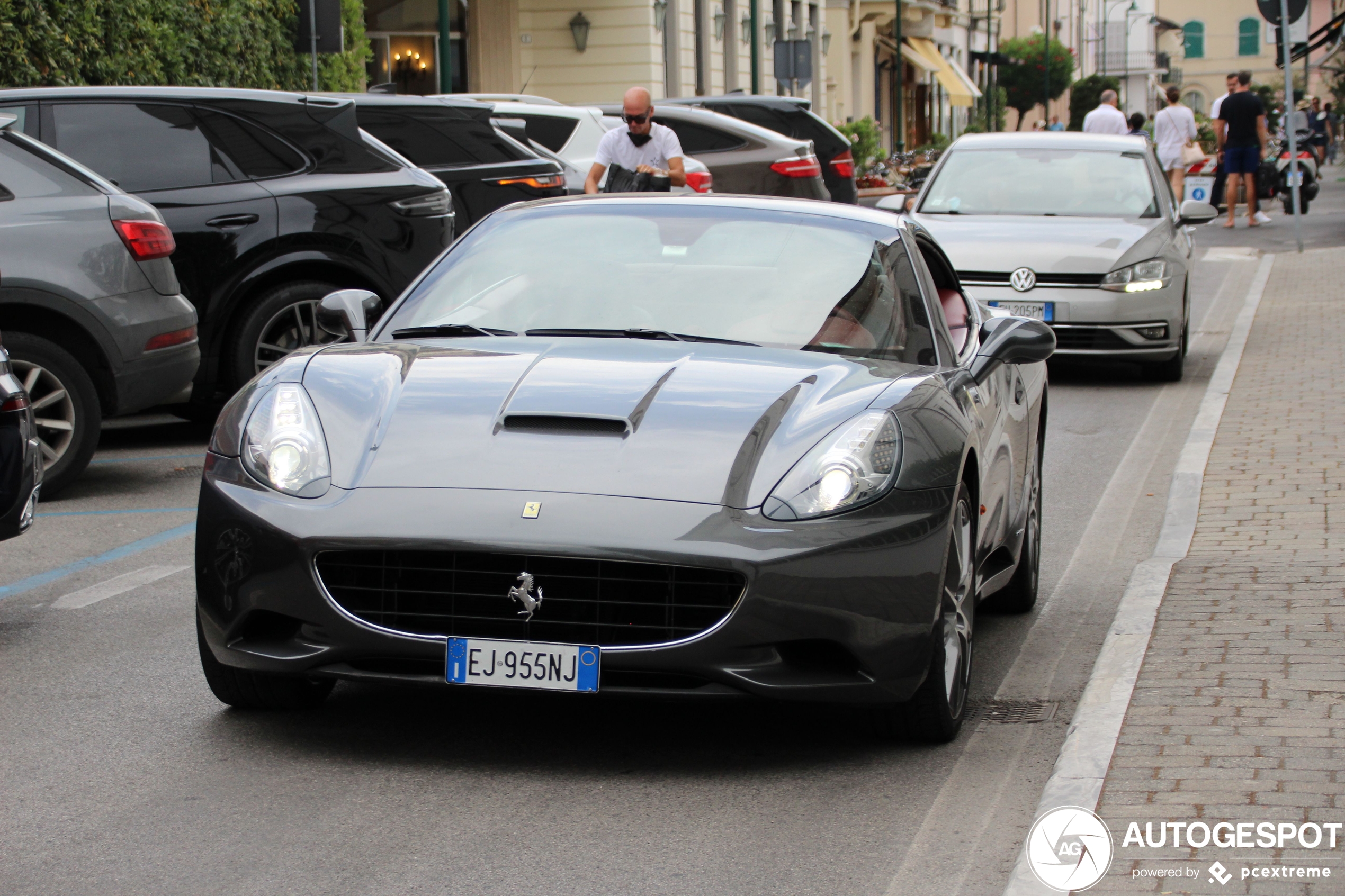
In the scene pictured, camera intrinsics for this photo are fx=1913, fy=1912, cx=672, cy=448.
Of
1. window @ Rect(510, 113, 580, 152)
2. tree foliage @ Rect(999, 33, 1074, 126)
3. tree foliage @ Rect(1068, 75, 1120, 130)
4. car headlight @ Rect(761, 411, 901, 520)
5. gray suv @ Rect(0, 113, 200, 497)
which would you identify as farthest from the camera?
tree foliage @ Rect(1068, 75, 1120, 130)

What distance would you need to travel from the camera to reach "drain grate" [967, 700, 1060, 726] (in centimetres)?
518

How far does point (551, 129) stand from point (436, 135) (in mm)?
5788

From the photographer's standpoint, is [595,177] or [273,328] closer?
[273,328]

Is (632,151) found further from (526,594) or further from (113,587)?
(526,594)

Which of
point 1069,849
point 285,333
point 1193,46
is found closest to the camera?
point 1069,849

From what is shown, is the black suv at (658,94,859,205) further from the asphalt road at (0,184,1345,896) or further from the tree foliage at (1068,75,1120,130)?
the tree foliage at (1068,75,1120,130)

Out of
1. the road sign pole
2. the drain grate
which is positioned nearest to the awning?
the road sign pole

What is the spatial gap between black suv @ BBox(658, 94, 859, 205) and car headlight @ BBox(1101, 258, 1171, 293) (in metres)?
11.7

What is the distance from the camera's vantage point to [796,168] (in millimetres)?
21234

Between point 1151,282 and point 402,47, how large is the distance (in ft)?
78.7

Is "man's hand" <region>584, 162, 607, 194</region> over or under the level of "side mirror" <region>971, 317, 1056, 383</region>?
over

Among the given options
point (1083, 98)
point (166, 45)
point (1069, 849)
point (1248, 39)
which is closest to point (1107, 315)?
point (1069, 849)

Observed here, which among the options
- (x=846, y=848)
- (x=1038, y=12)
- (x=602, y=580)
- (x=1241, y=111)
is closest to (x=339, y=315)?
(x=602, y=580)

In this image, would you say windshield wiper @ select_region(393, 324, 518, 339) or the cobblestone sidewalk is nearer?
the cobblestone sidewalk
